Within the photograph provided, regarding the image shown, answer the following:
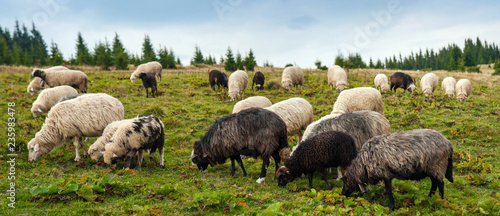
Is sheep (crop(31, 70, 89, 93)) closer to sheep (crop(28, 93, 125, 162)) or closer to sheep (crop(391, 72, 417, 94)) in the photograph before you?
sheep (crop(28, 93, 125, 162))

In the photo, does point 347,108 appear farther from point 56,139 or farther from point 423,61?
point 423,61

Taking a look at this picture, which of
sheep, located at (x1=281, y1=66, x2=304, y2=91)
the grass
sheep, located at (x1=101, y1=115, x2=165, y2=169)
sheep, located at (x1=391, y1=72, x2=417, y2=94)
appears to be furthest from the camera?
sheep, located at (x1=281, y1=66, x2=304, y2=91)

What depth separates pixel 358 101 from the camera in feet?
41.8

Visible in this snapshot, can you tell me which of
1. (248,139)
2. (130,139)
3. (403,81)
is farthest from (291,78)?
(130,139)

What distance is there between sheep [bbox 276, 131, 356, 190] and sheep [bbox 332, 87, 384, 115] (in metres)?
5.11

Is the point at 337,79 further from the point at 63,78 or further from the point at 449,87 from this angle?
the point at 63,78

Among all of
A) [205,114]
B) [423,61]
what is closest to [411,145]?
[205,114]

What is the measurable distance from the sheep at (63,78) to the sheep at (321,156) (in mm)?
15795

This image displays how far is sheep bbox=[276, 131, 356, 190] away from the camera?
730 centimetres

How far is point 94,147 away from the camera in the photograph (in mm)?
8914

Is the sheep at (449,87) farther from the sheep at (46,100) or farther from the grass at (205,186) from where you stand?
the sheep at (46,100)

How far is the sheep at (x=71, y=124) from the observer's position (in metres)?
9.27

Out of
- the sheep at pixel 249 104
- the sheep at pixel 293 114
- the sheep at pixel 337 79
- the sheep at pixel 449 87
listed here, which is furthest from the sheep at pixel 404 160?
the sheep at pixel 449 87

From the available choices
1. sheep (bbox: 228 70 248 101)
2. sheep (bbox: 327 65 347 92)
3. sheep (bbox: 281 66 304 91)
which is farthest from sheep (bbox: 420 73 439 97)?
sheep (bbox: 228 70 248 101)
